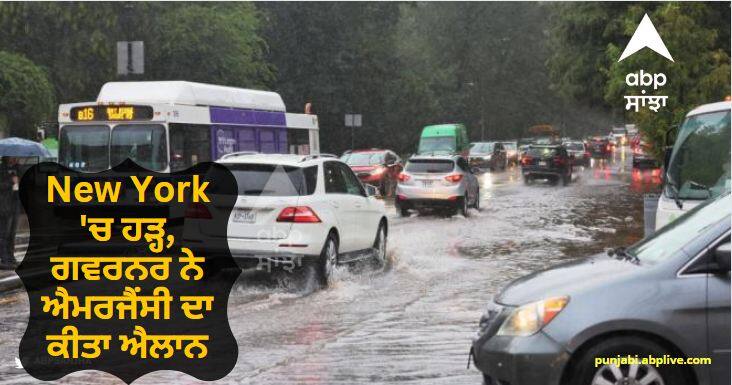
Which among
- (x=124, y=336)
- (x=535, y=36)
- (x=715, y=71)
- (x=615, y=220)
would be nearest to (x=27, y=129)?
(x=615, y=220)

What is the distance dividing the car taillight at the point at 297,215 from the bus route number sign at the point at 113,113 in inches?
451

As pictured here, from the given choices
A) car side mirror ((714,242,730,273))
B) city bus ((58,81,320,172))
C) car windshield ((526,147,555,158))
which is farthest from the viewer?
car windshield ((526,147,555,158))

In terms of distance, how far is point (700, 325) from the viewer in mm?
6133

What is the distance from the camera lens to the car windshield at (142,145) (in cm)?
2411

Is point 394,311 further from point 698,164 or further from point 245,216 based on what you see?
point 698,164

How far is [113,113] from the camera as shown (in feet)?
79.7

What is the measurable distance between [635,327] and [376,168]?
32379 millimetres

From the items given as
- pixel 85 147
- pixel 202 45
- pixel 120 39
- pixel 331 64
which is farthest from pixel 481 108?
pixel 85 147

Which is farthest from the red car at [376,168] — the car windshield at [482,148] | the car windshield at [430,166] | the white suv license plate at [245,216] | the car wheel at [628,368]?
the car wheel at [628,368]

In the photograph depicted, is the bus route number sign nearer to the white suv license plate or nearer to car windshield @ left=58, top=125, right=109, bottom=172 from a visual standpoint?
car windshield @ left=58, top=125, right=109, bottom=172

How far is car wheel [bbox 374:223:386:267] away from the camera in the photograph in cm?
1647

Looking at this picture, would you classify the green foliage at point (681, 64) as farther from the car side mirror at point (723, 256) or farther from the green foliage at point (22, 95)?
the green foliage at point (22, 95)

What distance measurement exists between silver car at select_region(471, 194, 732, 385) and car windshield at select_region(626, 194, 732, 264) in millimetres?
244

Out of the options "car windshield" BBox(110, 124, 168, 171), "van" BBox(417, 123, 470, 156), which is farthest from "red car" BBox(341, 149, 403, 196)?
"van" BBox(417, 123, 470, 156)
